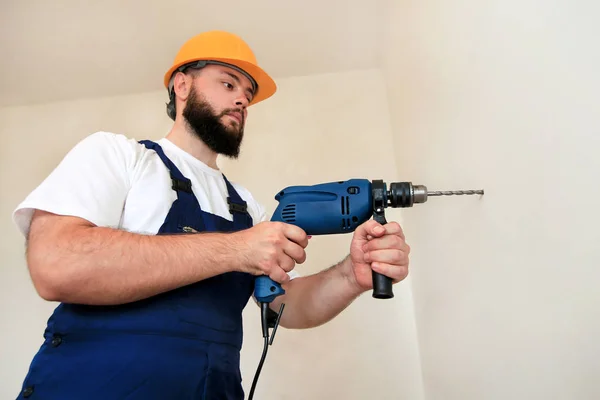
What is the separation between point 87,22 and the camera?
184cm

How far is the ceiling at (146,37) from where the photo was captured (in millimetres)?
1794

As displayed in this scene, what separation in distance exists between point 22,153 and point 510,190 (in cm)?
232

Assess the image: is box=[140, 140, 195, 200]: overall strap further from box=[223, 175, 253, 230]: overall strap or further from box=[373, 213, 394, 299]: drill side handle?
box=[373, 213, 394, 299]: drill side handle

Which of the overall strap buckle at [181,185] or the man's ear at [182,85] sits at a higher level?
the man's ear at [182,85]

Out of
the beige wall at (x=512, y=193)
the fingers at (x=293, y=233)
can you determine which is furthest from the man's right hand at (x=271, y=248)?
the beige wall at (x=512, y=193)

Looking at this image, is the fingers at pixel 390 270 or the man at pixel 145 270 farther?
the fingers at pixel 390 270

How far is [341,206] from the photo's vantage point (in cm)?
87

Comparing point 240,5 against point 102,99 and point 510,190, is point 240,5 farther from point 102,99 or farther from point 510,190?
point 510,190

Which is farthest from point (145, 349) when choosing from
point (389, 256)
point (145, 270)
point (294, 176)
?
point (294, 176)

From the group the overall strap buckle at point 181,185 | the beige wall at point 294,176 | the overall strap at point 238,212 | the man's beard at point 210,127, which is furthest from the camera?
the beige wall at point 294,176

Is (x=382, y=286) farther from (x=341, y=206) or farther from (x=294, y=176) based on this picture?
(x=294, y=176)

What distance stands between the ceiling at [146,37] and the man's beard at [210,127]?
2.62ft

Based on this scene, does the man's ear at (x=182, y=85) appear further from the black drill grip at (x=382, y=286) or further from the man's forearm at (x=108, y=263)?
the black drill grip at (x=382, y=286)

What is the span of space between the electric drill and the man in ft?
0.11
